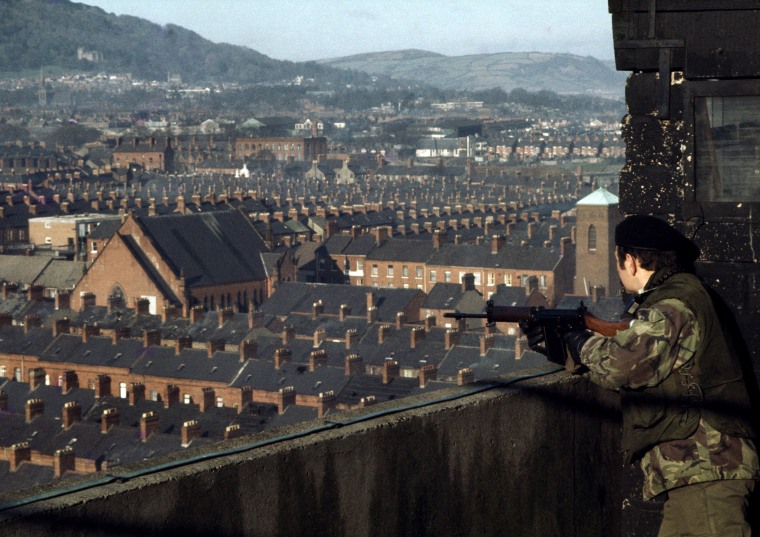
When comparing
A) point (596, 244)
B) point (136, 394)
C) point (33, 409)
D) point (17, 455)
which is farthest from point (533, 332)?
point (596, 244)

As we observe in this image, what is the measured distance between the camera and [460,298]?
71.2 m

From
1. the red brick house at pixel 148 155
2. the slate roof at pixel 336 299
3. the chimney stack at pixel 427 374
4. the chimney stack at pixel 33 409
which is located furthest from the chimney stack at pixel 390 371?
the red brick house at pixel 148 155

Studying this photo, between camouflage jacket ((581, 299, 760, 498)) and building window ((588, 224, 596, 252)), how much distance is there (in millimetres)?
75369

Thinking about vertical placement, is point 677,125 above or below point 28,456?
above

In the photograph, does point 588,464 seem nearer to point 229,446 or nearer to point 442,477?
point 442,477

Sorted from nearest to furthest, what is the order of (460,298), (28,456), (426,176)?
(28,456)
(460,298)
(426,176)

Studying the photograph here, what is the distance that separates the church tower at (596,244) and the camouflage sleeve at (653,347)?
72.1m

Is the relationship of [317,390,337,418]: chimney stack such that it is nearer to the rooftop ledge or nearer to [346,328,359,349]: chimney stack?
[346,328,359,349]: chimney stack

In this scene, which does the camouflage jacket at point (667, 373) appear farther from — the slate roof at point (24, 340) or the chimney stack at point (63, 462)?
the slate roof at point (24, 340)

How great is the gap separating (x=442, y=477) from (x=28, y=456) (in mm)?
38205

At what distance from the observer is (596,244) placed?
3172 inches

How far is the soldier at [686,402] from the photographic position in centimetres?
541

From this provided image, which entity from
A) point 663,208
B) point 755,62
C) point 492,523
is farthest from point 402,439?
point 755,62

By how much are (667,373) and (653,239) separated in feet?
1.88
